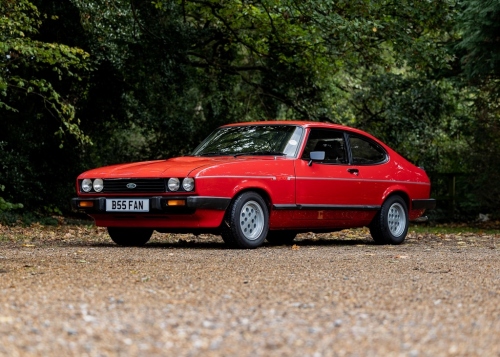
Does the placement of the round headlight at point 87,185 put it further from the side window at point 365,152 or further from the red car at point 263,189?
the side window at point 365,152

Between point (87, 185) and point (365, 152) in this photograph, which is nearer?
point (87, 185)

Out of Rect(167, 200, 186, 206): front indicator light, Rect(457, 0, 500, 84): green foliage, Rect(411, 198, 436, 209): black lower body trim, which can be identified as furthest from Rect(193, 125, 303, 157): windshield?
Rect(457, 0, 500, 84): green foliage

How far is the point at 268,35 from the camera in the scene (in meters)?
19.5

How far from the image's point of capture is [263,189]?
35.1ft

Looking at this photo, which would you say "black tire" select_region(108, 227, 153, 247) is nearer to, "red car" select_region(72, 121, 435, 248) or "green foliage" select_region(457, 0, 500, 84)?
"red car" select_region(72, 121, 435, 248)

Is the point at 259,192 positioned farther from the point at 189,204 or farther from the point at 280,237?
the point at 280,237

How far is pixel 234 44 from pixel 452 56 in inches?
185

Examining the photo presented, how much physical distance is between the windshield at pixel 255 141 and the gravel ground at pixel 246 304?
1699 mm

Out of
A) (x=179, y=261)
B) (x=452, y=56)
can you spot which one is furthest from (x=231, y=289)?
(x=452, y=56)

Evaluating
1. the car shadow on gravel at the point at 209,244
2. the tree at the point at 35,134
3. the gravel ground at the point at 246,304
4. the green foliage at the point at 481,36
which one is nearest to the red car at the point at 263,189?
the car shadow on gravel at the point at 209,244

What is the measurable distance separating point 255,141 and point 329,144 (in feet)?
3.39

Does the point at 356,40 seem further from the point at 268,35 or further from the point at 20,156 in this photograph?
the point at 20,156

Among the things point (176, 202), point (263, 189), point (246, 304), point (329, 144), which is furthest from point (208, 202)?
point (246, 304)

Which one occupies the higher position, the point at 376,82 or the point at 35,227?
the point at 376,82
